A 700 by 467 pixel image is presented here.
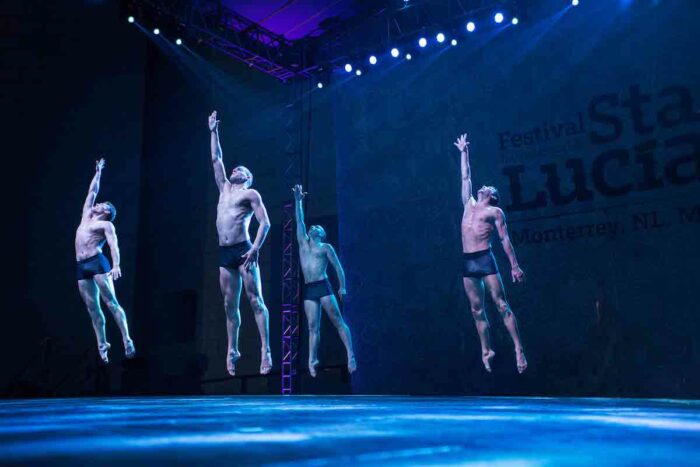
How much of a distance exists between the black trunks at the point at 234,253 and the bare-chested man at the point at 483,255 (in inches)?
111

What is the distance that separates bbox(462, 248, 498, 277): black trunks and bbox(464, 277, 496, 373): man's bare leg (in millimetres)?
98

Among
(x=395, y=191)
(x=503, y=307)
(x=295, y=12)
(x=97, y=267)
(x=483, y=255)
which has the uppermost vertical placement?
(x=295, y=12)

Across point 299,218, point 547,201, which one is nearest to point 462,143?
point 547,201

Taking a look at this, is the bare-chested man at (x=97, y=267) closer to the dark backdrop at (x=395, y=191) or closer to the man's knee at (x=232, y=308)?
the dark backdrop at (x=395, y=191)

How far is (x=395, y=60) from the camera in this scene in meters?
9.91

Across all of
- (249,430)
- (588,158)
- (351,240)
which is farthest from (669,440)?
(351,240)

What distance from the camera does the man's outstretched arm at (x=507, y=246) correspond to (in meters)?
8.01

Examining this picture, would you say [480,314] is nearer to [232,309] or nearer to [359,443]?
[232,309]

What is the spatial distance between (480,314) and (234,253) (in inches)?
127

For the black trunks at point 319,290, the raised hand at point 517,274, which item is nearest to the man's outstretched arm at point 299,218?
the black trunks at point 319,290

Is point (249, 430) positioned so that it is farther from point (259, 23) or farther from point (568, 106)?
point (259, 23)

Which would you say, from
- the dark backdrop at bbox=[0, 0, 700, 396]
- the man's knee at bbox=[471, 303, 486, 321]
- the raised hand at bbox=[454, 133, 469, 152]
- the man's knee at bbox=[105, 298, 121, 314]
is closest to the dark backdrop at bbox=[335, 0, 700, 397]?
the dark backdrop at bbox=[0, 0, 700, 396]

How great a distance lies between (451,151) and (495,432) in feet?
23.0

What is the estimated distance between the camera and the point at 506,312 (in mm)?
8164
